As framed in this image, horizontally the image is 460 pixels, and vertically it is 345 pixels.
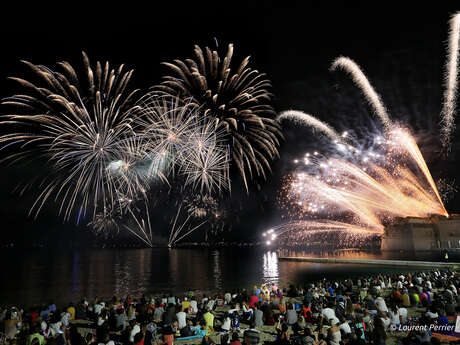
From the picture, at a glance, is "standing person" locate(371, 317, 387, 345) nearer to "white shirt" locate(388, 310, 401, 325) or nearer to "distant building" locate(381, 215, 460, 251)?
"white shirt" locate(388, 310, 401, 325)

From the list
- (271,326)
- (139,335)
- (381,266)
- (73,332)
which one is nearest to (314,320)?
(271,326)

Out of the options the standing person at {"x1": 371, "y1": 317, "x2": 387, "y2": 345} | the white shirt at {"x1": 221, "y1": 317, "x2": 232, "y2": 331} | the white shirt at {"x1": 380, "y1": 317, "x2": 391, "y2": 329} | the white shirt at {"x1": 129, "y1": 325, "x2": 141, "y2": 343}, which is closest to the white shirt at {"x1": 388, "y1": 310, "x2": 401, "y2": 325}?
the white shirt at {"x1": 380, "y1": 317, "x2": 391, "y2": 329}

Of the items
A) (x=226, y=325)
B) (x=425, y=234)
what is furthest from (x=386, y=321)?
(x=425, y=234)

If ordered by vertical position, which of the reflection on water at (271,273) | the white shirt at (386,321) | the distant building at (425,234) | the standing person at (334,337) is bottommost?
the reflection on water at (271,273)

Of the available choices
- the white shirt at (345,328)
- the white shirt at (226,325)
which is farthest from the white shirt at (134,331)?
the white shirt at (345,328)

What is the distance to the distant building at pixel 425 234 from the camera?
2539 inches

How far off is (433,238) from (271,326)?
65.9 m

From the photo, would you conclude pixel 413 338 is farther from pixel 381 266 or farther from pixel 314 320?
pixel 381 266

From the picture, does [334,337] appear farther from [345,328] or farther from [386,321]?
[386,321]

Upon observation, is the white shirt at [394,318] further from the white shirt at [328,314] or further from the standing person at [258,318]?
the standing person at [258,318]

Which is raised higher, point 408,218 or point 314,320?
point 408,218

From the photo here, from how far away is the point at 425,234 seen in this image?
67688 millimetres

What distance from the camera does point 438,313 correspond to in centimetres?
1270

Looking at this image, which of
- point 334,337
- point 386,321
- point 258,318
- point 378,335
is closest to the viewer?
point 334,337
